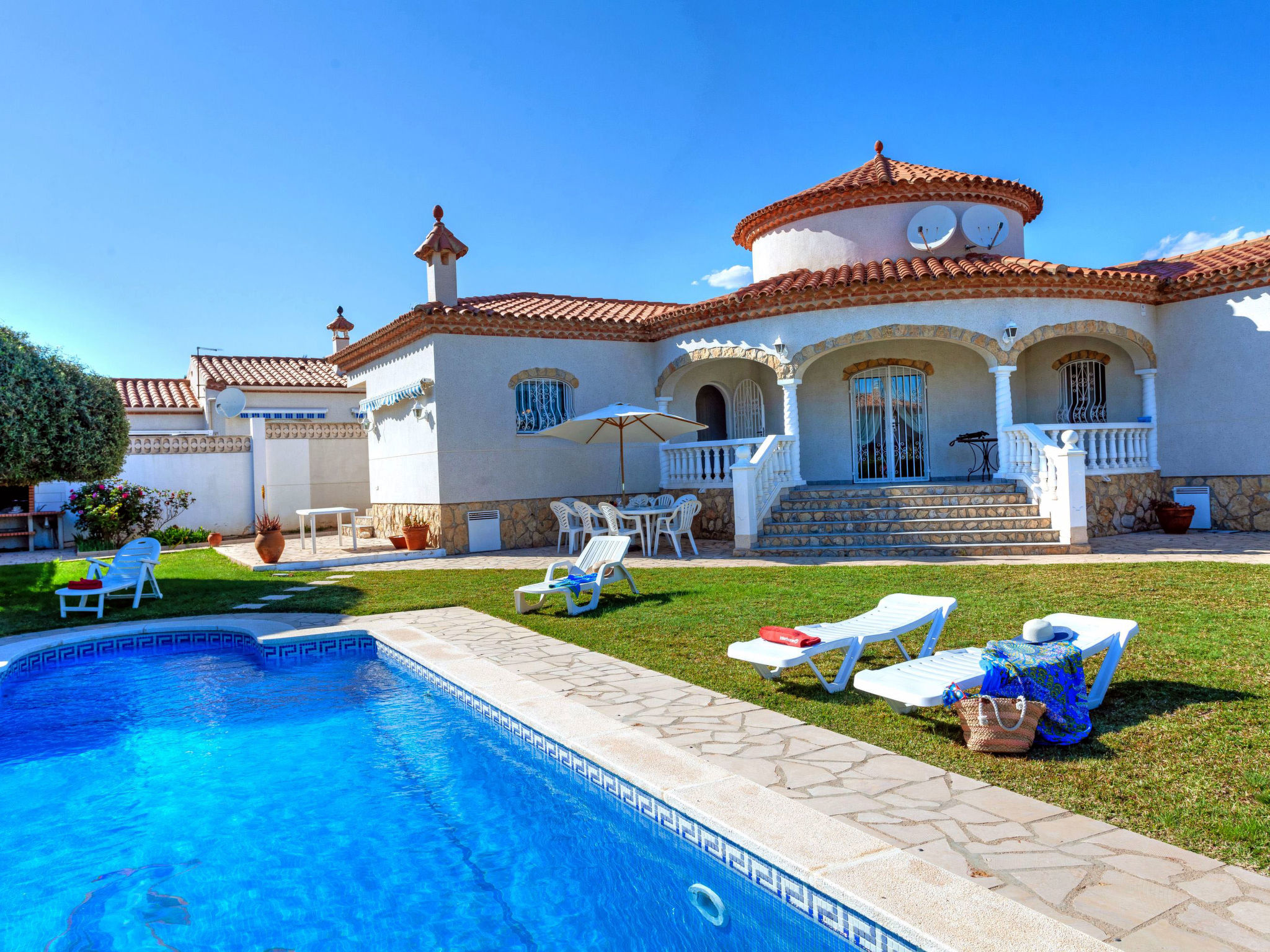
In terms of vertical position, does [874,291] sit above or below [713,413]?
above

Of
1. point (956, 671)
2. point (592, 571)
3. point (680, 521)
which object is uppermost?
point (680, 521)

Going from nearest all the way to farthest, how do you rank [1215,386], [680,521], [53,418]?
[53,418]
[680,521]
[1215,386]

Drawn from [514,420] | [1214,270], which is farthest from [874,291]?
[514,420]

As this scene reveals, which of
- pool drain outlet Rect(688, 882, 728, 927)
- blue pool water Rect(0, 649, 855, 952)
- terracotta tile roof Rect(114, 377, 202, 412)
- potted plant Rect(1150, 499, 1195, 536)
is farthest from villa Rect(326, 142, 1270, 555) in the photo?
terracotta tile roof Rect(114, 377, 202, 412)

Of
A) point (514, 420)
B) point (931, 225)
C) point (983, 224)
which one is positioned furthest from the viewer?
point (983, 224)

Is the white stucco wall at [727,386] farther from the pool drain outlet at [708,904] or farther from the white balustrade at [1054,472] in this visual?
the pool drain outlet at [708,904]

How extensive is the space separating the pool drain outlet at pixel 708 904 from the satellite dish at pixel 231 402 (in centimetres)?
2658

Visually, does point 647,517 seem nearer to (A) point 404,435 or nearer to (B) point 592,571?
(B) point 592,571

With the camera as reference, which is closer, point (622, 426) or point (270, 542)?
point (270, 542)

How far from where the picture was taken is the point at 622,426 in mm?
16453

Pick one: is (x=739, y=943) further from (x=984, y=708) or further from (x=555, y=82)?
(x=555, y=82)

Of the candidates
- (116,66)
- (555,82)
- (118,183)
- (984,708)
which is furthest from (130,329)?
(984,708)

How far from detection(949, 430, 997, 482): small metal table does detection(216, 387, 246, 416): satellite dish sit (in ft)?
70.1

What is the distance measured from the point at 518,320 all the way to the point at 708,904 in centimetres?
1508
